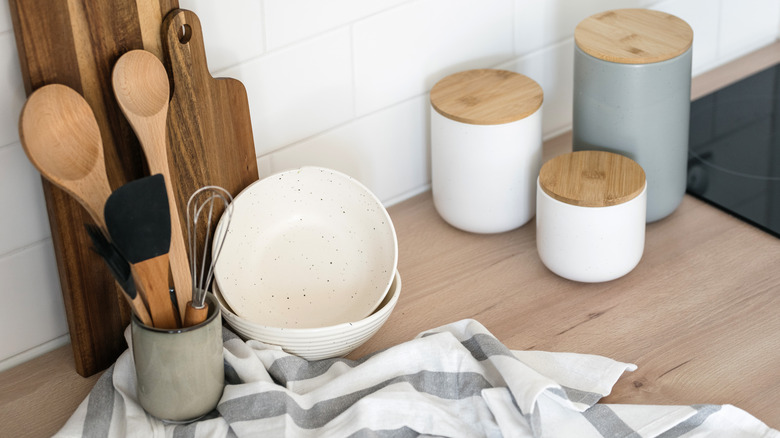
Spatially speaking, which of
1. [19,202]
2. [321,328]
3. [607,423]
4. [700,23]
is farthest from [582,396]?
[700,23]

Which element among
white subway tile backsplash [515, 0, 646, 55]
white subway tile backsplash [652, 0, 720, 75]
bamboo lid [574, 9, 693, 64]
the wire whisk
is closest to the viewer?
the wire whisk

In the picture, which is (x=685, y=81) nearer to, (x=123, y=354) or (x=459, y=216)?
(x=459, y=216)

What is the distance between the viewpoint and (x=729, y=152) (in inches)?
52.6

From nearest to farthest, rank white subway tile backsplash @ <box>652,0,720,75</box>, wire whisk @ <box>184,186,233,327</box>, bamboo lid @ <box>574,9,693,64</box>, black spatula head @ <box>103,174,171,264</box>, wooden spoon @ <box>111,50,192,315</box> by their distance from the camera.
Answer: black spatula head @ <box>103,174,171,264</box>, wooden spoon @ <box>111,50,192,315</box>, wire whisk @ <box>184,186,233,327</box>, bamboo lid @ <box>574,9,693,64</box>, white subway tile backsplash @ <box>652,0,720,75</box>

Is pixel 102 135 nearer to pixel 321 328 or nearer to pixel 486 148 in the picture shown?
pixel 321 328

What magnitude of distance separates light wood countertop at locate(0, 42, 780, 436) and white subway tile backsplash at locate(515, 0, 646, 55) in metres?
0.28

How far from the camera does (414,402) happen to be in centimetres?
91

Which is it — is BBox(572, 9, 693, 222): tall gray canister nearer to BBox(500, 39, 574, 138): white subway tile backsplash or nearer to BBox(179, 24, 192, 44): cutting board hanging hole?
BBox(500, 39, 574, 138): white subway tile backsplash

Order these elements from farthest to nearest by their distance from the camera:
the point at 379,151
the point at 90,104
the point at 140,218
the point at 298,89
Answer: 1. the point at 379,151
2. the point at 298,89
3. the point at 90,104
4. the point at 140,218

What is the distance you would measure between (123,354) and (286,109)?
346 millimetres

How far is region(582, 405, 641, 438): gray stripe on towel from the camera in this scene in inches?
35.4

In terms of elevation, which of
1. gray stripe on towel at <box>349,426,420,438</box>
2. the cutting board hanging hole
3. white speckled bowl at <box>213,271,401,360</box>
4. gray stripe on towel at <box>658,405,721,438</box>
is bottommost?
gray stripe on towel at <box>658,405,721,438</box>

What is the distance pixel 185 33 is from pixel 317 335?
13.3 inches

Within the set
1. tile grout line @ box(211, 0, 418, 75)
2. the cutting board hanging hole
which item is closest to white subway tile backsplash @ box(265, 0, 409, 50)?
tile grout line @ box(211, 0, 418, 75)
